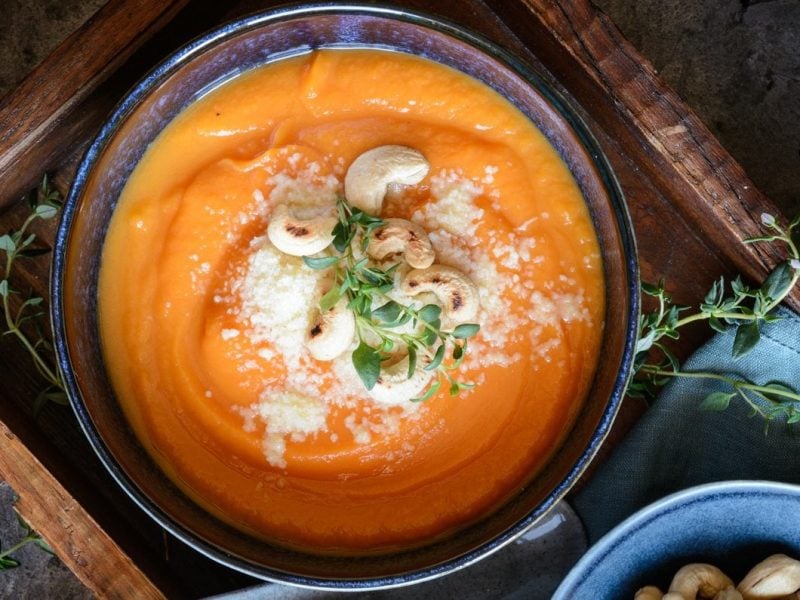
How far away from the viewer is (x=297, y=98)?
1167 mm

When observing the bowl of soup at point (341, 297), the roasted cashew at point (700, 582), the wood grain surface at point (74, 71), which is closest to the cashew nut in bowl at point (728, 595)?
the roasted cashew at point (700, 582)

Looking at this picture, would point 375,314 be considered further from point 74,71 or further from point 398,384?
point 74,71

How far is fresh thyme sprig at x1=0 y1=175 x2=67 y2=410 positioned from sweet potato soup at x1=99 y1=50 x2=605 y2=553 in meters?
0.14

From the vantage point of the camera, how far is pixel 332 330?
43.5 inches

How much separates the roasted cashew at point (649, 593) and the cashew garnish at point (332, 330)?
1.74 feet

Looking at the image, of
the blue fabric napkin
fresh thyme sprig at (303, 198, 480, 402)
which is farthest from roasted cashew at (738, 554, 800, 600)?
fresh thyme sprig at (303, 198, 480, 402)

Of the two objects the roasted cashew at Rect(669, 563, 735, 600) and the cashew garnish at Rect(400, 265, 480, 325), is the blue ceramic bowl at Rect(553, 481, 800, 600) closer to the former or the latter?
the roasted cashew at Rect(669, 563, 735, 600)

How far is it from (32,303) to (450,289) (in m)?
0.60

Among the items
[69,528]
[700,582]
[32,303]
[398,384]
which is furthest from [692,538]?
[32,303]

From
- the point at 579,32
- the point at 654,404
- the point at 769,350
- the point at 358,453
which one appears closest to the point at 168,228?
the point at 358,453

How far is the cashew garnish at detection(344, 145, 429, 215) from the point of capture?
110cm

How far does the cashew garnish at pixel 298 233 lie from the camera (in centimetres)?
110

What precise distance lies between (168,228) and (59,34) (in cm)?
73

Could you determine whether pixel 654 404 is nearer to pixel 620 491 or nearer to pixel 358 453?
pixel 620 491
